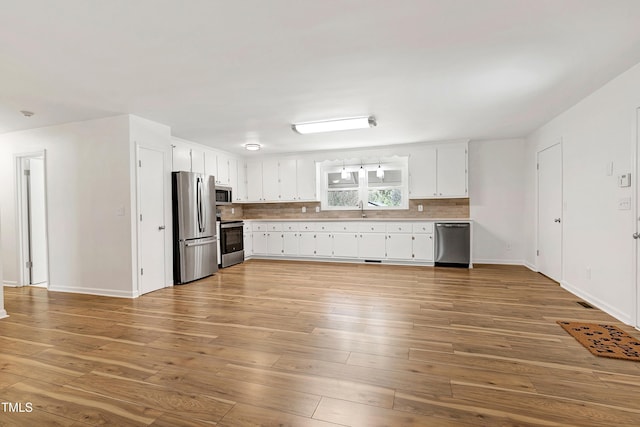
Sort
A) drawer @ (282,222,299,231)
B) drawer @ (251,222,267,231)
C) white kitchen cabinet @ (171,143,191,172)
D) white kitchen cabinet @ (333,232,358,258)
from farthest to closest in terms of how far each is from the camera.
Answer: drawer @ (251,222,267,231) < drawer @ (282,222,299,231) < white kitchen cabinet @ (333,232,358,258) < white kitchen cabinet @ (171,143,191,172)

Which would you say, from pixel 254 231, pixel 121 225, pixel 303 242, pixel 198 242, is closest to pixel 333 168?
pixel 303 242

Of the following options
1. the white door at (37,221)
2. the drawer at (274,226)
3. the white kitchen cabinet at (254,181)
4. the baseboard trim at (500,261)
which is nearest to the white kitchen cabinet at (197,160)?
the white kitchen cabinet at (254,181)

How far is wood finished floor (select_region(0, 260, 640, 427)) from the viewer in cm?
177

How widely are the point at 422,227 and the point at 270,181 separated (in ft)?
11.7

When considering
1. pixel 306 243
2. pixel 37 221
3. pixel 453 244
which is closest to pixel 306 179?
pixel 306 243

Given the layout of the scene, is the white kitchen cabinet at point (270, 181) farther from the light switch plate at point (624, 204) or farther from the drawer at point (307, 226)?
the light switch plate at point (624, 204)

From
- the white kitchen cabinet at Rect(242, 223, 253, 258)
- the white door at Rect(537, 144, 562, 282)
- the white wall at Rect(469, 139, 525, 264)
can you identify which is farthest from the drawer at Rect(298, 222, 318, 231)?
the white door at Rect(537, 144, 562, 282)

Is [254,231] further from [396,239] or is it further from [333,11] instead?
[333,11]

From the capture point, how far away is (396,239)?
6.31 meters

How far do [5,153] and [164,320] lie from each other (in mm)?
4211

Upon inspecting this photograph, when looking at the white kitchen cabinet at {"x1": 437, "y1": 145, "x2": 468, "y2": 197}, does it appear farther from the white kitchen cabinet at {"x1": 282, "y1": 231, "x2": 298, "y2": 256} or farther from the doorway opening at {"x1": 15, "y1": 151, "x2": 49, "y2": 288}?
the doorway opening at {"x1": 15, "y1": 151, "x2": 49, "y2": 288}

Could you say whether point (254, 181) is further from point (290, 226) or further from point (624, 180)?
point (624, 180)

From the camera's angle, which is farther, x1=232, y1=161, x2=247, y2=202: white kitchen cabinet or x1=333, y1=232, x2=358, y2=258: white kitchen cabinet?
x1=232, y1=161, x2=247, y2=202: white kitchen cabinet

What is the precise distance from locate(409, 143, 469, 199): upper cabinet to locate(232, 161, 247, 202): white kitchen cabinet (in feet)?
12.5
